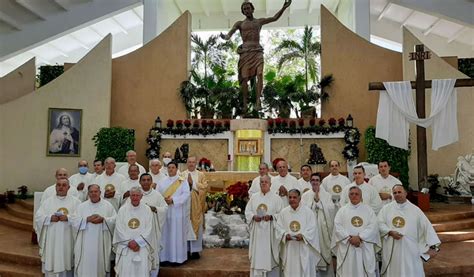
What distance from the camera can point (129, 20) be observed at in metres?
19.8

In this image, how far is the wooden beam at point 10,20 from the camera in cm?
1412

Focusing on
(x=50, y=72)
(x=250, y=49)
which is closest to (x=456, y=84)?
(x=250, y=49)

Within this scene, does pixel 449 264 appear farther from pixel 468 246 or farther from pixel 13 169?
pixel 13 169

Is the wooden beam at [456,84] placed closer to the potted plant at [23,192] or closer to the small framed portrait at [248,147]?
the small framed portrait at [248,147]

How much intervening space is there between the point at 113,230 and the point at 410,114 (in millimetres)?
6607

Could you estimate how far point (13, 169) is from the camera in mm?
11461

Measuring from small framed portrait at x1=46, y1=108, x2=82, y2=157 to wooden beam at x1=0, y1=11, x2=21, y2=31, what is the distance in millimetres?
5040

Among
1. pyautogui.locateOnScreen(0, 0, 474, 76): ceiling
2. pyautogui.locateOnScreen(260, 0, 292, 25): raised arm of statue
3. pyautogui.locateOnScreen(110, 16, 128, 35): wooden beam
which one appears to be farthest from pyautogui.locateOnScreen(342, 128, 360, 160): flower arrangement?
pyautogui.locateOnScreen(110, 16, 128, 35): wooden beam

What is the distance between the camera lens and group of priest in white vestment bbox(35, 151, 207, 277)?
15.8 feet

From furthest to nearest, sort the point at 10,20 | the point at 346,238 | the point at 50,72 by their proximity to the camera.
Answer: the point at 10,20 → the point at 50,72 → the point at 346,238

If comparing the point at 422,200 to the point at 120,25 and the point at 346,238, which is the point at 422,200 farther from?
the point at 120,25

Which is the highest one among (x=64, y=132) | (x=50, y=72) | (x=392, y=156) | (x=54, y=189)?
(x=50, y=72)

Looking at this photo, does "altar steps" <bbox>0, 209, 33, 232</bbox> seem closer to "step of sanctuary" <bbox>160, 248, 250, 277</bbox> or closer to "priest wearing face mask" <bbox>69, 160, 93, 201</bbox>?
"priest wearing face mask" <bbox>69, 160, 93, 201</bbox>

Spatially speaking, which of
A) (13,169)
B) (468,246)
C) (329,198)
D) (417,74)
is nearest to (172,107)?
(13,169)
